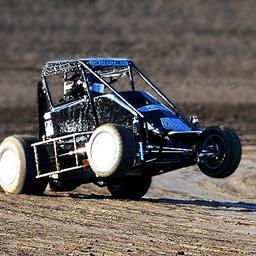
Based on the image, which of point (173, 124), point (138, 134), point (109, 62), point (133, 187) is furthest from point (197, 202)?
point (109, 62)

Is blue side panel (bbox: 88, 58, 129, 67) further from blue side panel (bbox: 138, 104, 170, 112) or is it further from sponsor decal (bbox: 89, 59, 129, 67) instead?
blue side panel (bbox: 138, 104, 170, 112)

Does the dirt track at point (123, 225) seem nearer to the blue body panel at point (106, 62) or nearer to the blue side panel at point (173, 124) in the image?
the blue side panel at point (173, 124)

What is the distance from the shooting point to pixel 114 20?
5434cm

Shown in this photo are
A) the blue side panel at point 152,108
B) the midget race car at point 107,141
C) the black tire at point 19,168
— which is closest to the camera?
the midget race car at point 107,141

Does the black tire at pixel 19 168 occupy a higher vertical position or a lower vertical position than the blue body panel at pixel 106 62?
lower

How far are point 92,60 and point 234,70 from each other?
3188 cm

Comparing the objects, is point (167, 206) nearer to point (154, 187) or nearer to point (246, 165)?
point (154, 187)

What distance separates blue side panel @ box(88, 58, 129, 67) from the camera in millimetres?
14641

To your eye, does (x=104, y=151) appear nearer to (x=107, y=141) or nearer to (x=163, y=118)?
(x=107, y=141)

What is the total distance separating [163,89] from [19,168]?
26.5m

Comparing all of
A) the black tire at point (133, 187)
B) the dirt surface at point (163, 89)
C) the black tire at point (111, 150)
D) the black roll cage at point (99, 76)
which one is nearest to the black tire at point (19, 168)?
the dirt surface at point (163, 89)

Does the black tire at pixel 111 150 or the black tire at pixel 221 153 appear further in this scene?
the black tire at pixel 221 153

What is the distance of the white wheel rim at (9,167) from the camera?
14.7 m

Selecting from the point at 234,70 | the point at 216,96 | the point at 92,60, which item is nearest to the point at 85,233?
the point at 92,60
